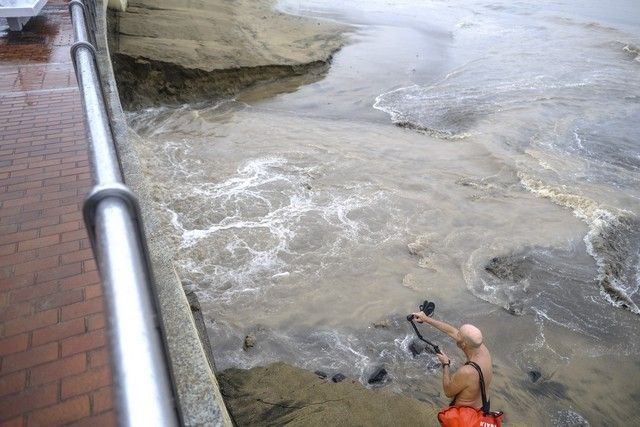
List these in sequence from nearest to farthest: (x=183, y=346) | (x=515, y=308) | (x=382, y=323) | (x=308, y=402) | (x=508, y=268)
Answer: (x=183, y=346) → (x=308, y=402) → (x=382, y=323) → (x=515, y=308) → (x=508, y=268)

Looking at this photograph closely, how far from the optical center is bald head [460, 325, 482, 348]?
337cm

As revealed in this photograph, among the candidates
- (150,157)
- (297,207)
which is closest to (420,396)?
(297,207)

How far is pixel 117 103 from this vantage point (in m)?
5.83

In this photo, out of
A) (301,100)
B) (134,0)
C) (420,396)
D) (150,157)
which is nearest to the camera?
(420,396)

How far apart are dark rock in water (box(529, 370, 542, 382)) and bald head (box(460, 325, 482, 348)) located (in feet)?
5.06

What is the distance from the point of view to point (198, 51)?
11.6 metres

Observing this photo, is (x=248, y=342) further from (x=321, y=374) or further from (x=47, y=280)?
(x=47, y=280)

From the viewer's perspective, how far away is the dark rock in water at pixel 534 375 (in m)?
4.44

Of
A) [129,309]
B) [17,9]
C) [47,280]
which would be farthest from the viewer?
[17,9]

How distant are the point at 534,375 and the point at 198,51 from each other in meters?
10.8

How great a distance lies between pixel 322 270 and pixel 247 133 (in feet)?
15.6

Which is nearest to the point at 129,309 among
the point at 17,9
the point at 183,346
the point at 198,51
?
the point at 183,346

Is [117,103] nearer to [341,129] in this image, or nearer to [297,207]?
[297,207]

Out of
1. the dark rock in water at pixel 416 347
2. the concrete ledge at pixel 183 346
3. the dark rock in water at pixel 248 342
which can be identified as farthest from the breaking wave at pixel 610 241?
the concrete ledge at pixel 183 346
